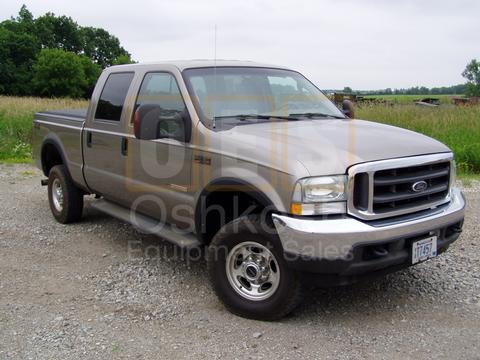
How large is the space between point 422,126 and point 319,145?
343 inches

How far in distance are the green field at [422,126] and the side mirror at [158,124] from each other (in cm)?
716

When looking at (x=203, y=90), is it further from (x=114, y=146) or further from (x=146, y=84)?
(x=114, y=146)

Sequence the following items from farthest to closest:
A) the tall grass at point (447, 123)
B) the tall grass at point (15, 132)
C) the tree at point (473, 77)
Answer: the tree at point (473, 77) < the tall grass at point (15, 132) < the tall grass at point (447, 123)

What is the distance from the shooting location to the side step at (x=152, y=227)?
4.38 metres

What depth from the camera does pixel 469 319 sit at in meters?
3.85

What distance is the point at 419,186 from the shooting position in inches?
147

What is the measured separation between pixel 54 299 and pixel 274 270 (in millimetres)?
1928

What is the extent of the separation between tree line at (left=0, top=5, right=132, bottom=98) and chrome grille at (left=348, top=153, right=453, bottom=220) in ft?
189

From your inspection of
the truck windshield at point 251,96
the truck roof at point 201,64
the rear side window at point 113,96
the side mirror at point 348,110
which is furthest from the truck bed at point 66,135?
the side mirror at point 348,110

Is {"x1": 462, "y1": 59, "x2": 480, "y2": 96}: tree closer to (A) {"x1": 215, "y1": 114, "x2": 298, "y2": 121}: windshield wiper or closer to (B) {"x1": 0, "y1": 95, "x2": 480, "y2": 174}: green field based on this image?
(B) {"x1": 0, "y1": 95, "x2": 480, "y2": 174}: green field

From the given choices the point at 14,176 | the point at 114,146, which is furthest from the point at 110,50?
the point at 114,146

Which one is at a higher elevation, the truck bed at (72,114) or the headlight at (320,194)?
the truck bed at (72,114)

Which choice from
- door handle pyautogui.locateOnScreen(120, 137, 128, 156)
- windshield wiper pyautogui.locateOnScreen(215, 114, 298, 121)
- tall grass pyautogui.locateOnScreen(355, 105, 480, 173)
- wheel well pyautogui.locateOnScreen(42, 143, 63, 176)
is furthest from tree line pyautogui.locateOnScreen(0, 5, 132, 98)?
windshield wiper pyautogui.locateOnScreen(215, 114, 298, 121)

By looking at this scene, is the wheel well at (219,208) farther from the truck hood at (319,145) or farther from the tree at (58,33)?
the tree at (58,33)
